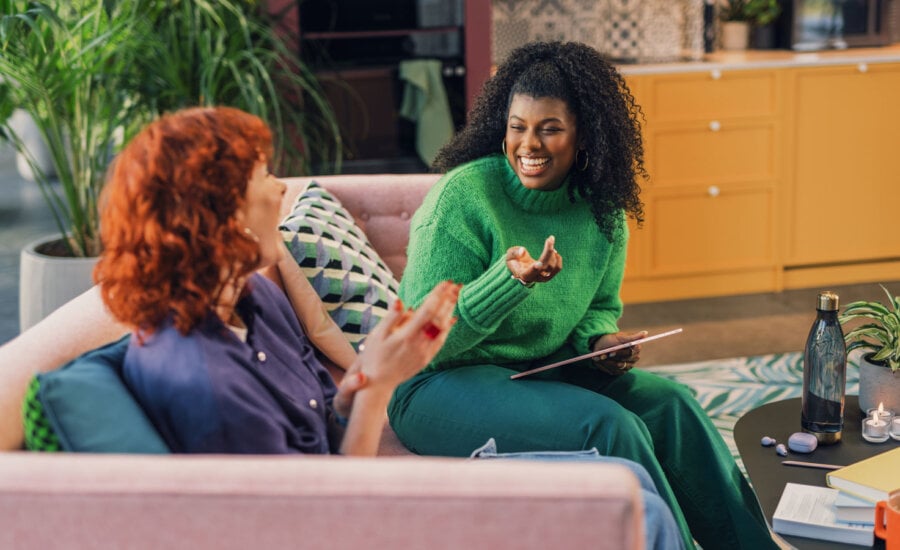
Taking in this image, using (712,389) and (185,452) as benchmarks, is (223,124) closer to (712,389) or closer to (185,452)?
(185,452)

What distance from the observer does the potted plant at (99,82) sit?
300cm

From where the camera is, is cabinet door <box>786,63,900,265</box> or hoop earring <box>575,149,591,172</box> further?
cabinet door <box>786,63,900,265</box>

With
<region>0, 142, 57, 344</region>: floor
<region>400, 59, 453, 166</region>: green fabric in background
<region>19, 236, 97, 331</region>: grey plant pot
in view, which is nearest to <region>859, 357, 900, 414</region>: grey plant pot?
<region>19, 236, 97, 331</region>: grey plant pot

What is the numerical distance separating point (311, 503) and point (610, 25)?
411 cm

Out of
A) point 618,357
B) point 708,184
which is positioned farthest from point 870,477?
point 708,184

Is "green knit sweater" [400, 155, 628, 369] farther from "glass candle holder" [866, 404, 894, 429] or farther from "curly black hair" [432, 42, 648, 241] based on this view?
→ "glass candle holder" [866, 404, 894, 429]

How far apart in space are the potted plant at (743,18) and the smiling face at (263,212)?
3828 millimetres

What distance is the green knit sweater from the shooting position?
2031mm

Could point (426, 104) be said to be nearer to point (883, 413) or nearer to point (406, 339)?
point (883, 413)

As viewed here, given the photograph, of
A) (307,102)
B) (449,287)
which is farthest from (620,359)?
(307,102)

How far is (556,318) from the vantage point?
223 centimetres

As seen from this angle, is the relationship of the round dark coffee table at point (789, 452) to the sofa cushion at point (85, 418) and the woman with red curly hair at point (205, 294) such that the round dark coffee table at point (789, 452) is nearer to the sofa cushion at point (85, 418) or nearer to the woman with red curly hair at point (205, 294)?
the woman with red curly hair at point (205, 294)

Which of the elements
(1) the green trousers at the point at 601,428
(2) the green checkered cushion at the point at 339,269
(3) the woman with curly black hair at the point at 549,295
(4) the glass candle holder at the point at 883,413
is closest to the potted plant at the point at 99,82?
(2) the green checkered cushion at the point at 339,269

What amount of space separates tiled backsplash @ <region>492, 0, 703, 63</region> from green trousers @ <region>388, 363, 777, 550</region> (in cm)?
290
